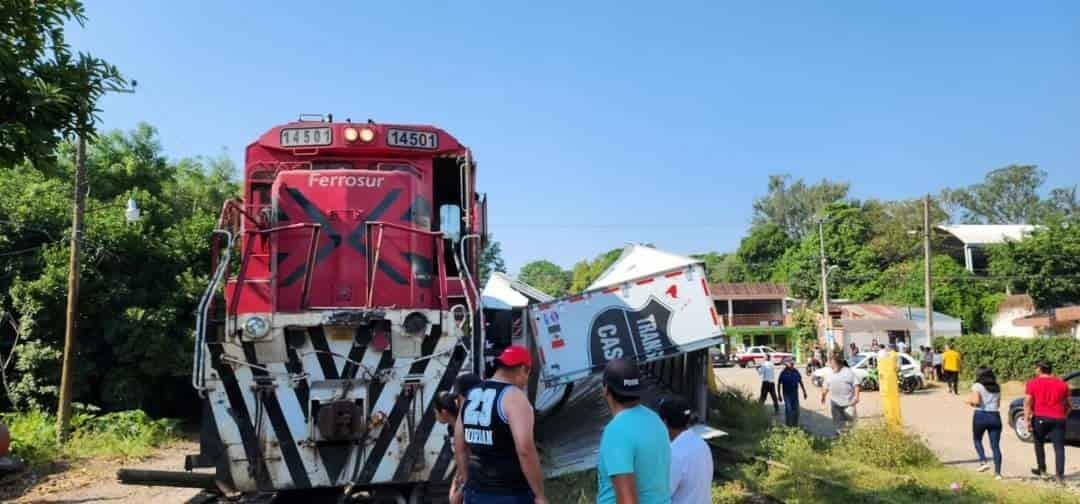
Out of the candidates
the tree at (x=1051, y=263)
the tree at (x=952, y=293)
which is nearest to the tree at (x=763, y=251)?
the tree at (x=952, y=293)

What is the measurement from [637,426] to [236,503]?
213 inches

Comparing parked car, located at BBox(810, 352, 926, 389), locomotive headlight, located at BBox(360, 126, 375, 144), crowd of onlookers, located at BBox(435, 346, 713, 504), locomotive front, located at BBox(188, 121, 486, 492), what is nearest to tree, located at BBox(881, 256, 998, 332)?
parked car, located at BBox(810, 352, 926, 389)

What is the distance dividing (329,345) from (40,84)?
3090 millimetres

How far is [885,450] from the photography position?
A: 33.8 ft

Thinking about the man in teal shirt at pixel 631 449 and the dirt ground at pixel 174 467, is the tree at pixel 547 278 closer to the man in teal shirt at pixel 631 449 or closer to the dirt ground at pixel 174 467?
the dirt ground at pixel 174 467

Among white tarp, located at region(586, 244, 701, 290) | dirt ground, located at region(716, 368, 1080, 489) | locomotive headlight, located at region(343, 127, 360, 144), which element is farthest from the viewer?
white tarp, located at region(586, 244, 701, 290)

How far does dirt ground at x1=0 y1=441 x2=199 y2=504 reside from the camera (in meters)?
9.62

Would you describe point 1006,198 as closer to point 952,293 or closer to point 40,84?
point 952,293

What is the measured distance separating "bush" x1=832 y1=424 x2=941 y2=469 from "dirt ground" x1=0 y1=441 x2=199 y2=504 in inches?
330

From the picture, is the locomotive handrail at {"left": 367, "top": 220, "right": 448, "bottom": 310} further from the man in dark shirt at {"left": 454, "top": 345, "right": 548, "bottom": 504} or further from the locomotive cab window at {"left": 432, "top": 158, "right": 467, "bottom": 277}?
the man in dark shirt at {"left": 454, "top": 345, "right": 548, "bottom": 504}

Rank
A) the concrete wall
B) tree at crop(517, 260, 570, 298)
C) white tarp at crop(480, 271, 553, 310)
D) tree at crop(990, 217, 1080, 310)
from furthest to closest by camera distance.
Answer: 1. tree at crop(517, 260, 570, 298)
2. the concrete wall
3. tree at crop(990, 217, 1080, 310)
4. white tarp at crop(480, 271, 553, 310)

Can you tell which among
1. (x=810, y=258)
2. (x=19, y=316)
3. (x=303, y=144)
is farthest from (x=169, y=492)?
(x=810, y=258)

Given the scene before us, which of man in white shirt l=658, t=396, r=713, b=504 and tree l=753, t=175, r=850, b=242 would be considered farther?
tree l=753, t=175, r=850, b=242

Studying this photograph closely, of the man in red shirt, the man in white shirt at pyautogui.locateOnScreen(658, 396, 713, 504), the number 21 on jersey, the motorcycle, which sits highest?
the number 21 on jersey
